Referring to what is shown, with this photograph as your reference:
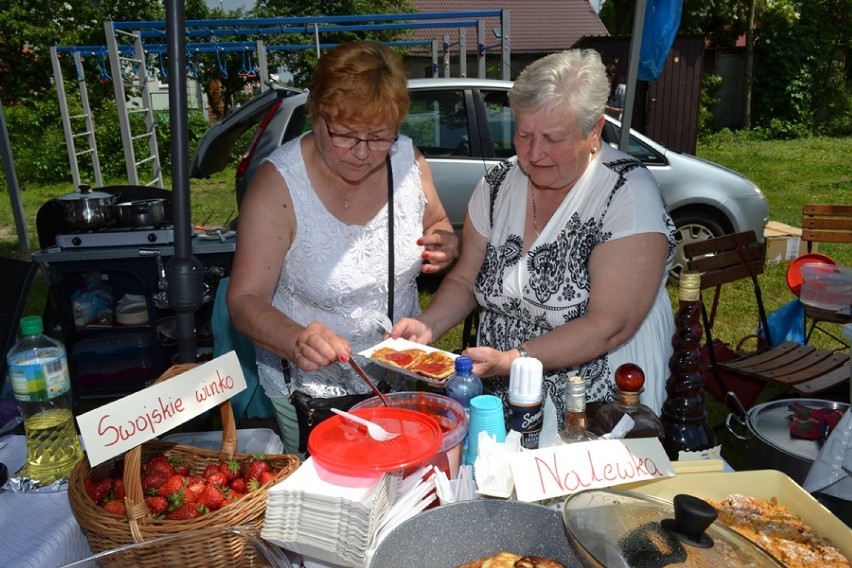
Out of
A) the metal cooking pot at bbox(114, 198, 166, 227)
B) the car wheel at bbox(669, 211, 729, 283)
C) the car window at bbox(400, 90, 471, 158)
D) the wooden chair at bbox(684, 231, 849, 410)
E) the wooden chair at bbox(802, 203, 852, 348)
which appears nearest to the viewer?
the wooden chair at bbox(684, 231, 849, 410)

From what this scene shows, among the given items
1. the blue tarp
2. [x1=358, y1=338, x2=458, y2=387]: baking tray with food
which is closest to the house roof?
the blue tarp

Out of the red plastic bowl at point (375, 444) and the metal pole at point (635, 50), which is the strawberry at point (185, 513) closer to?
the red plastic bowl at point (375, 444)

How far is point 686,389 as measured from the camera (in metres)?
1.49

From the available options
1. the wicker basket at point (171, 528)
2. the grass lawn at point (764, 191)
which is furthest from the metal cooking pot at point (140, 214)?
the wicker basket at point (171, 528)

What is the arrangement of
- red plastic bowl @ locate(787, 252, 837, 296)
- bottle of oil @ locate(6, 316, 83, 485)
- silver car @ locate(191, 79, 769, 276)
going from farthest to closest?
silver car @ locate(191, 79, 769, 276) → red plastic bowl @ locate(787, 252, 837, 296) → bottle of oil @ locate(6, 316, 83, 485)

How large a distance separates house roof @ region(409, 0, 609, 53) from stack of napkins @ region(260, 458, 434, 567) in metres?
27.0

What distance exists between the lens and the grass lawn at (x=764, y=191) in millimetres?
5480

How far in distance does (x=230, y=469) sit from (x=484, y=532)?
0.54 metres

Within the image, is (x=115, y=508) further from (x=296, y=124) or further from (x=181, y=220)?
(x=296, y=124)

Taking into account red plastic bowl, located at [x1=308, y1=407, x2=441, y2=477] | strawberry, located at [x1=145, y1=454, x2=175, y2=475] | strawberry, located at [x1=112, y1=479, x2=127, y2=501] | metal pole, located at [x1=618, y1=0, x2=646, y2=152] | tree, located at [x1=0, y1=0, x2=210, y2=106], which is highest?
tree, located at [x1=0, y1=0, x2=210, y2=106]

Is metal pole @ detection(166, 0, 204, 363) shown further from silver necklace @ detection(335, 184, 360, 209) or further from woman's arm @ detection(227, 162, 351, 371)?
silver necklace @ detection(335, 184, 360, 209)

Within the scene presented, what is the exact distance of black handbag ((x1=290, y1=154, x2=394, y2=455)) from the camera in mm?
1880

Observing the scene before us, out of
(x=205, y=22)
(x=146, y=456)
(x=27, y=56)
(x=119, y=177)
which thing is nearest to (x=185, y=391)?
(x=146, y=456)

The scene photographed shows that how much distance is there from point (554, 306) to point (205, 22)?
7.70 meters
